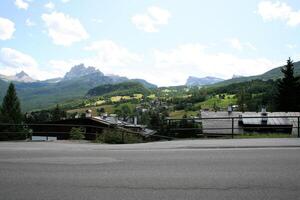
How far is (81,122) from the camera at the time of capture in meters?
60.3

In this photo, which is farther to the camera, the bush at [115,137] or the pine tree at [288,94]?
the pine tree at [288,94]

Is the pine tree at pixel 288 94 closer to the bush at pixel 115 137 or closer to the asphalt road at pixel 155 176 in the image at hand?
the bush at pixel 115 137

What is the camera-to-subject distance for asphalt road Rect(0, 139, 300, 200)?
7.04 m

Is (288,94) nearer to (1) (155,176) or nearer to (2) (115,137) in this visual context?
(2) (115,137)

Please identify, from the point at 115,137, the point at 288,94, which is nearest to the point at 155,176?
the point at 115,137

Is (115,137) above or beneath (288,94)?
beneath

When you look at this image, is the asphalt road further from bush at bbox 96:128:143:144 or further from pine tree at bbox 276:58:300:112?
pine tree at bbox 276:58:300:112

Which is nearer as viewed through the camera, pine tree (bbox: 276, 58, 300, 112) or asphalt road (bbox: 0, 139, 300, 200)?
asphalt road (bbox: 0, 139, 300, 200)

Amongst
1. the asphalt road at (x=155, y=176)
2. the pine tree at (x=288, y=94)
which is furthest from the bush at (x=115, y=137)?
the pine tree at (x=288, y=94)

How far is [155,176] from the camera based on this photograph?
8.48 m

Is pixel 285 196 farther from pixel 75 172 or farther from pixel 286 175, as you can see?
pixel 75 172

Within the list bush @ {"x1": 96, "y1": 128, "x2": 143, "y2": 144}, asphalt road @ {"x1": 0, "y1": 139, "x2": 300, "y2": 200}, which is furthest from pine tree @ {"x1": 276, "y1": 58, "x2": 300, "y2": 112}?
asphalt road @ {"x1": 0, "y1": 139, "x2": 300, "y2": 200}

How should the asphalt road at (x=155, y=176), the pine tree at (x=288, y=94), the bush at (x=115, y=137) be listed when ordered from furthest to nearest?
→ the pine tree at (x=288, y=94) < the bush at (x=115, y=137) < the asphalt road at (x=155, y=176)

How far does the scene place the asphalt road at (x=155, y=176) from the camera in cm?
704
